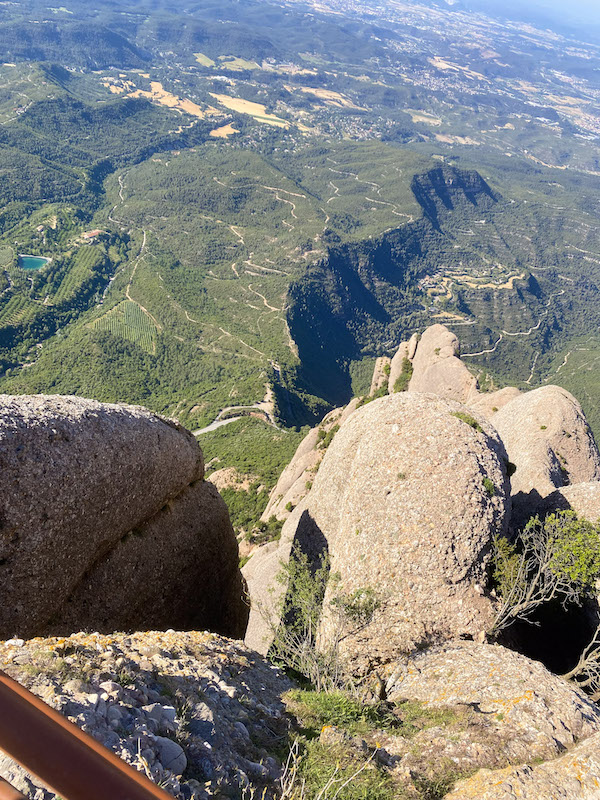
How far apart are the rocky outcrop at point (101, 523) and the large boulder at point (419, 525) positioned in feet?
16.8

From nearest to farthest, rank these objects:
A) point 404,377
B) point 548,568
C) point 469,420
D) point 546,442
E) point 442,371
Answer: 1. point 548,568
2. point 469,420
3. point 546,442
4. point 442,371
5. point 404,377

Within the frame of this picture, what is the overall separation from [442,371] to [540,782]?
52275 mm

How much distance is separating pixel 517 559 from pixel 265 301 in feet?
503

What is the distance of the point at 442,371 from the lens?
6028cm

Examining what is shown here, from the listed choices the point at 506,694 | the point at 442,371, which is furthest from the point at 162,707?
the point at 442,371

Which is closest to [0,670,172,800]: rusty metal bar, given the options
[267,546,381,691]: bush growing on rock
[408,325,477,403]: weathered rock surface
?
[267,546,381,691]: bush growing on rock

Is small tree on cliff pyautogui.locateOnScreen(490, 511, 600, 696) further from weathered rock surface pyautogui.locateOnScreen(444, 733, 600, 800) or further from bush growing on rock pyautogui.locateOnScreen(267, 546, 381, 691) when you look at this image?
weathered rock surface pyautogui.locateOnScreen(444, 733, 600, 800)

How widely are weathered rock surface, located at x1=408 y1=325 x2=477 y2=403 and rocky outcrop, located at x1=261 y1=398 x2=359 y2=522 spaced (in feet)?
36.6

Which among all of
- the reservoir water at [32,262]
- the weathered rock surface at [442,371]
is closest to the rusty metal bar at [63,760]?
the weathered rock surface at [442,371]

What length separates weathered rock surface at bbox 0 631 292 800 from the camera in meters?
8.50

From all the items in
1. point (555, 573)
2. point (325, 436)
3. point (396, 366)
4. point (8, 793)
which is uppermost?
point (8, 793)

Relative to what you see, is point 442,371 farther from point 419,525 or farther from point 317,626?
point 317,626

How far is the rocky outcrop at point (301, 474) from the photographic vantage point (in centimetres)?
4309

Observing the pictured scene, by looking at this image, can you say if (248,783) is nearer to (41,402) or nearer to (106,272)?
(41,402)
